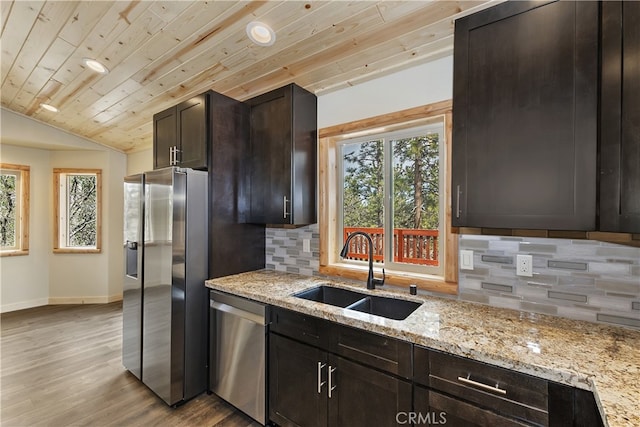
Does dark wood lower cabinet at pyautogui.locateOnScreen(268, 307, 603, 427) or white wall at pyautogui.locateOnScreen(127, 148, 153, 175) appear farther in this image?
white wall at pyautogui.locateOnScreen(127, 148, 153, 175)

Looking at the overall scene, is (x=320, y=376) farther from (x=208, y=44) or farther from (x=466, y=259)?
(x=208, y=44)

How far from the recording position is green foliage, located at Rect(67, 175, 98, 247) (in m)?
4.68

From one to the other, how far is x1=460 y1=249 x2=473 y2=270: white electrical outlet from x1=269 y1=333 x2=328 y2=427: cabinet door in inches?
39.4

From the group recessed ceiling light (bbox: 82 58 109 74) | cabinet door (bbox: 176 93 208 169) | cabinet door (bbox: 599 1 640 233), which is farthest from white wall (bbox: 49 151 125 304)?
cabinet door (bbox: 599 1 640 233)

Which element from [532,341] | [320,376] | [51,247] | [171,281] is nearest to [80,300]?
[51,247]

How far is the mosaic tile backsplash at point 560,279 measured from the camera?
4.48 feet

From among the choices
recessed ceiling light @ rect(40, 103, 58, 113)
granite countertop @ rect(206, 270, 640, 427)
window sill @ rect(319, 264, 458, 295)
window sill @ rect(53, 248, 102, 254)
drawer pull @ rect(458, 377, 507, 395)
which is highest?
recessed ceiling light @ rect(40, 103, 58, 113)

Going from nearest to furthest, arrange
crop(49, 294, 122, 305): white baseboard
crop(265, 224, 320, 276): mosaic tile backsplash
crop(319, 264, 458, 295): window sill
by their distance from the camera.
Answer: crop(319, 264, 458, 295): window sill
crop(265, 224, 320, 276): mosaic tile backsplash
crop(49, 294, 122, 305): white baseboard

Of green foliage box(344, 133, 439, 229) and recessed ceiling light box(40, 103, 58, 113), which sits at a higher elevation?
recessed ceiling light box(40, 103, 58, 113)

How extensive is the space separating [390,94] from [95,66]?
2.40 m

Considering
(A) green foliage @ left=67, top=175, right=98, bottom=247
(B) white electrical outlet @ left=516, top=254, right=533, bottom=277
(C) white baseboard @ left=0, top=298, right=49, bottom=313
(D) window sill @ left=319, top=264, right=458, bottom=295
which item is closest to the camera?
(B) white electrical outlet @ left=516, top=254, right=533, bottom=277

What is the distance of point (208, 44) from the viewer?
6.48 ft

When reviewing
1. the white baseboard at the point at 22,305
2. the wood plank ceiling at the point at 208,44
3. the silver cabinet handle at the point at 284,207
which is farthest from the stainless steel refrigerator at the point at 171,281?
the white baseboard at the point at 22,305

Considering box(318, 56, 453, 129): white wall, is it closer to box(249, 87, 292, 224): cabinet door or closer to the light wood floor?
box(249, 87, 292, 224): cabinet door
